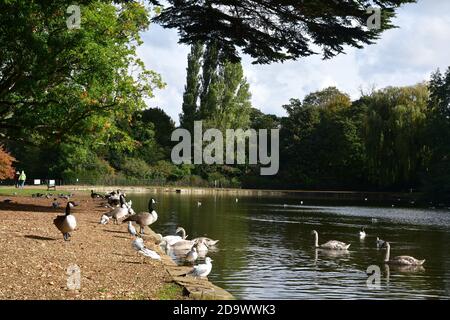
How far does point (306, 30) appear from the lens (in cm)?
711

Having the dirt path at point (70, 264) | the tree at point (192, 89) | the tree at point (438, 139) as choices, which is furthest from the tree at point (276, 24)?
the tree at point (192, 89)

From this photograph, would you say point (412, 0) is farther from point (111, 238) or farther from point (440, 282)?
point (111, 238)

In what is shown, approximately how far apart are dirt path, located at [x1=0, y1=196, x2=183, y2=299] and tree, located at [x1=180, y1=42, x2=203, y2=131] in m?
42.7

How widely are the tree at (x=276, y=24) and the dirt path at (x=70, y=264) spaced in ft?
11.4

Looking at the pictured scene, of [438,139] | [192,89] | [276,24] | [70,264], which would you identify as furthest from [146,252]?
[192,89]

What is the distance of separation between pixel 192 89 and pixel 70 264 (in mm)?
47664

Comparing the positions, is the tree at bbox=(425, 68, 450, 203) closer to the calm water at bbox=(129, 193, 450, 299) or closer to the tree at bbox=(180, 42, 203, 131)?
the calm water at bbox=(129, 193, 450, 299)

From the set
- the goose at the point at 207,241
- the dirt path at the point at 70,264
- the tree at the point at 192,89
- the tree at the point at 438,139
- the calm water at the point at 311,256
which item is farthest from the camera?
the tree at the point at 192,89

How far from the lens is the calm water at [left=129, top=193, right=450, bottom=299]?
10242mm

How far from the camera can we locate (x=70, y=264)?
26.2 ft

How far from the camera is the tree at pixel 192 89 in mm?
54625

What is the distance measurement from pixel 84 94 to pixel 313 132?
4475 centimetres

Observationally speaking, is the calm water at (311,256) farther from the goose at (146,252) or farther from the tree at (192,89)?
the tree at (192,89)

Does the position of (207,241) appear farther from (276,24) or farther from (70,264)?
(276,24)
